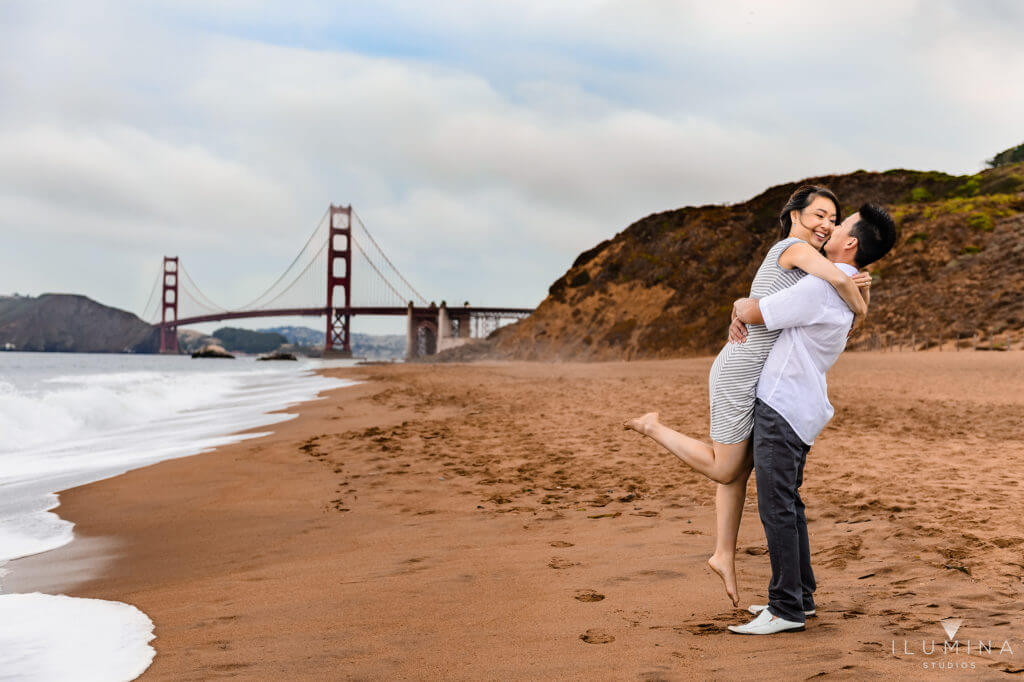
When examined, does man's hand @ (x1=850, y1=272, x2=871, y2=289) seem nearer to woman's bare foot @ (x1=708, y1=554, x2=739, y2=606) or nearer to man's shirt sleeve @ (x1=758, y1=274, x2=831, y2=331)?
man's shirt sleeve @ (x1=758, y1=274, x2=831, y2=331)

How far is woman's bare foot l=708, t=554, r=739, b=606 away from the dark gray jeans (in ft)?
0.48

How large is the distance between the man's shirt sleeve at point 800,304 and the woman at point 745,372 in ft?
0.16

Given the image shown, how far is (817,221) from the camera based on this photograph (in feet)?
6.93

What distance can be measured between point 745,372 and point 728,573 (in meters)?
0.63

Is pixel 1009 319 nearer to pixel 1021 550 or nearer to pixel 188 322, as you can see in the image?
pixel 1021 550

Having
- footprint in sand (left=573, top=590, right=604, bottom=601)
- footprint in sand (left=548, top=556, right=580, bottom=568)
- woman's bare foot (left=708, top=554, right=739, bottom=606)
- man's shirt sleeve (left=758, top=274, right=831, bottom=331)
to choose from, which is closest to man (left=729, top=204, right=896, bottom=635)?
man's shirt sleeve (left=758, top=274, right=831, bottom=331)

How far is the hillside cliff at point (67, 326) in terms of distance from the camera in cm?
9338

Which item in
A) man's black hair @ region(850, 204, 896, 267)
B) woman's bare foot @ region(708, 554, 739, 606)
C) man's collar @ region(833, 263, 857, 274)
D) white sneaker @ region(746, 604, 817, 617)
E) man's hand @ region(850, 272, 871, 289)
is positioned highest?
man's black hair @ region(850, 204, 896, 267)

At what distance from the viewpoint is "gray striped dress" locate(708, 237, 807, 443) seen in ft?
6.73

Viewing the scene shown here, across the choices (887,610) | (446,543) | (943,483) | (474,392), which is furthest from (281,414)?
(887,610)

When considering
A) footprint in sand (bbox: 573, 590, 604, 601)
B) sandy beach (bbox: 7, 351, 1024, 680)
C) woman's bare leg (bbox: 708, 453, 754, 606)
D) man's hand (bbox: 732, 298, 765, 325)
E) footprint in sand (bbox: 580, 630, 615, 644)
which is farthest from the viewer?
footprint in sand (bbox: 573, 590, 604, 601)

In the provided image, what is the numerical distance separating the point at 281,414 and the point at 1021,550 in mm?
8666

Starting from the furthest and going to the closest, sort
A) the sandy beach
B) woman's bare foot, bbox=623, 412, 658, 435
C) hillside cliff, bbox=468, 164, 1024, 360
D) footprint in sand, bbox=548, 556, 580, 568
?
hillside cliff, bbox=468, 164, 1024, 360, footprint in sand, bbox=548, 556, 580, 568, woman's bare foot, bbox=623, 412, 658, 435, the sandy beach

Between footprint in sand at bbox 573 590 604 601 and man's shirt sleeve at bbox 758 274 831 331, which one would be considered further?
footprint in sand at bbox 573 590 604 601
